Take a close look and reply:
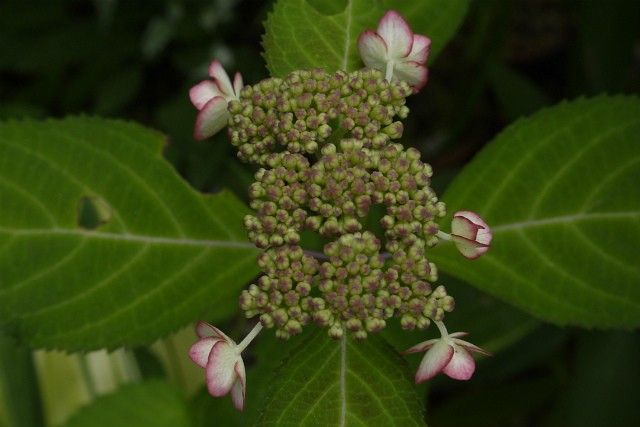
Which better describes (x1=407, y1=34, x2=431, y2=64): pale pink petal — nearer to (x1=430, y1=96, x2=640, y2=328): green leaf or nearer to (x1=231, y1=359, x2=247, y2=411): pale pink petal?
(x1=430, y1=96, x2=640, y2=328): green leaf

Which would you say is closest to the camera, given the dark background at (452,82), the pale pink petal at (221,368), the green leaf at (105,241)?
the pale pink petal at (221,368)

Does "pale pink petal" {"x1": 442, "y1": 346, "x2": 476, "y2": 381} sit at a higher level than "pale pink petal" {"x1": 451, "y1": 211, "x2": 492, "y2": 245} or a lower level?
lower

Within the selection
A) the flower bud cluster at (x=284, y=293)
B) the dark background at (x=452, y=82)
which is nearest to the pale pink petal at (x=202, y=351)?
the flower bud cluster at (x=284, y=293)

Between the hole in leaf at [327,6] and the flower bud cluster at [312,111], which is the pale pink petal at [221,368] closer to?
the flower bud cluster at [312,111]

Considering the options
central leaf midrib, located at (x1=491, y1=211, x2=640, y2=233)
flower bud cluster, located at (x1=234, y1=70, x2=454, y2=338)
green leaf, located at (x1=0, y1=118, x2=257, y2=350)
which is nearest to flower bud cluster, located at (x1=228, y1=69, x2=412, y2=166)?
flower bud cluster, located at (x1=234, y1=70, x2=454, y2=338)

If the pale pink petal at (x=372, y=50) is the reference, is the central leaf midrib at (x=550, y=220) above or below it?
below

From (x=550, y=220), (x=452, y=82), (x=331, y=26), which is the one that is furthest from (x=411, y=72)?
(x=452, y=82)
